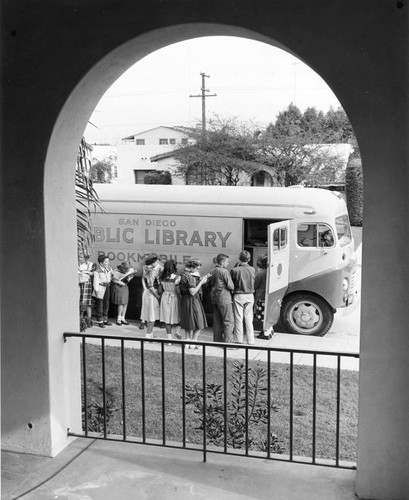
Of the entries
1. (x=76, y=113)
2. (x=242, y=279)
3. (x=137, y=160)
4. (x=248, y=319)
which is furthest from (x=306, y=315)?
(x=137, y=160)

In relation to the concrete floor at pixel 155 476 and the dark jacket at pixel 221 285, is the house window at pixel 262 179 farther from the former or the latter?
the concrete floor at pixel 155 476

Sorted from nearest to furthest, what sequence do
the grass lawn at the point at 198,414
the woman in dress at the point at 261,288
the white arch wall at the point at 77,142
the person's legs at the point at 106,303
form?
the white arch wall at the point at 77,142
the grass lawn at the point at 198,414
the woman in dress at the point at 261,288
the person's legs at the point at 106,303

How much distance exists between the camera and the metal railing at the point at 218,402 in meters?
3.68

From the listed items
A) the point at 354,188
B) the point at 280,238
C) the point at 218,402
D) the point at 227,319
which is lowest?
the point at 218,402

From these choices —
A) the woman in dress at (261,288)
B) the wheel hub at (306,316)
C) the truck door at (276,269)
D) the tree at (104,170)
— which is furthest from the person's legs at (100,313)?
the tree at (104,170)

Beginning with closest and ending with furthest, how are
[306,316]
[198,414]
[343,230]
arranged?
[198,414]
[306,316]
[343,230]

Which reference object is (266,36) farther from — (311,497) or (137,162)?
(137,162)

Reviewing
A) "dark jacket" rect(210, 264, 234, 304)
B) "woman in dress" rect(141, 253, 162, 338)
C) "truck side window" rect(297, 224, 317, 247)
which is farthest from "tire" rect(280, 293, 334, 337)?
"woman in dress" rect(141, 253, 162, 338)

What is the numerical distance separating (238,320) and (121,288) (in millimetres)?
2434

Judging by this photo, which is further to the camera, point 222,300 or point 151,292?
point 151,292

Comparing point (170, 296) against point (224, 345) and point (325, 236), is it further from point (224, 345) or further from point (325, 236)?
point (224, 345)

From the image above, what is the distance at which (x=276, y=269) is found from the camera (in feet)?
31.4

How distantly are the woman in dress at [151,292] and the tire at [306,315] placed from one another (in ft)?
7.31

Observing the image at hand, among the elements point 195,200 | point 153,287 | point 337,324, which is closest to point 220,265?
point 153,287
